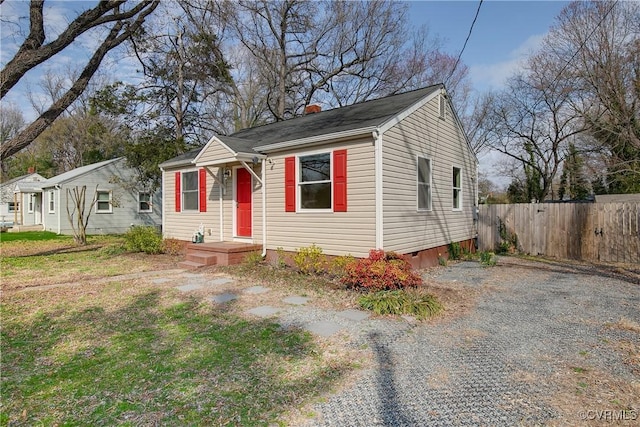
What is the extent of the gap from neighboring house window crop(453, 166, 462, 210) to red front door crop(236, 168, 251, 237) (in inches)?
237

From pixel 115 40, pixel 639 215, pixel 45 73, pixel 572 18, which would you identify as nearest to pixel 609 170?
pixel 572 18

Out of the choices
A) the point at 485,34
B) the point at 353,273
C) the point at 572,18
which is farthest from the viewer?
the point at 572,18

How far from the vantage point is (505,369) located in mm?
3363

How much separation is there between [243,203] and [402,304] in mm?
6009

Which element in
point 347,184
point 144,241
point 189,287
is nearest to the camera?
point 189,287

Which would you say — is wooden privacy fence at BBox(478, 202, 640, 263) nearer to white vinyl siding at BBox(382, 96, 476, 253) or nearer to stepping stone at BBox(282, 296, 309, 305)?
white vinyl siding at BBox(382, 96, 476, 253)

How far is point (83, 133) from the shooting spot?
31297mm

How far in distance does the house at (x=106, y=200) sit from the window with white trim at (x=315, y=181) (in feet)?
43.7

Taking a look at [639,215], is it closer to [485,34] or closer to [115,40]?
[485,34]

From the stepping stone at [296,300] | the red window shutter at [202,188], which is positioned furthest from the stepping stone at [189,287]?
the red window shutter at [202,188]

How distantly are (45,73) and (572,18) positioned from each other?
34368 mm

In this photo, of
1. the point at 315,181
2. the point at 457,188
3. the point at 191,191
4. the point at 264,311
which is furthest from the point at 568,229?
the point at 191,191

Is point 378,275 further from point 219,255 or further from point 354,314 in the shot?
point 219,255

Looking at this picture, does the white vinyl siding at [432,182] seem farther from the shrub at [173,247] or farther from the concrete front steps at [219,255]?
the shrub at [173,247]
